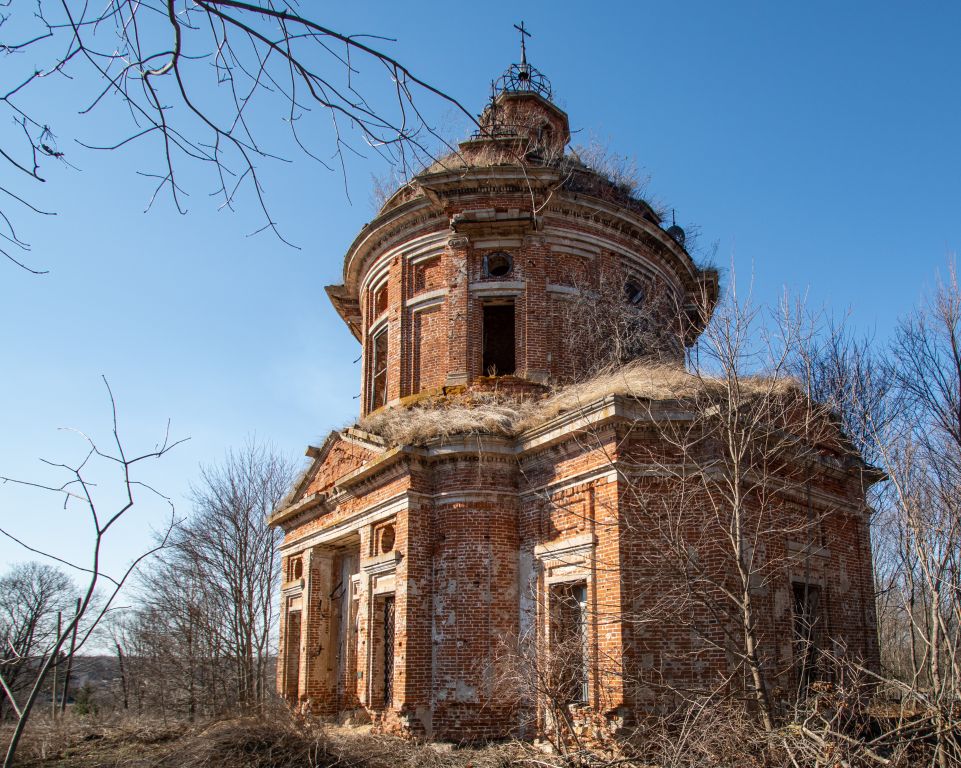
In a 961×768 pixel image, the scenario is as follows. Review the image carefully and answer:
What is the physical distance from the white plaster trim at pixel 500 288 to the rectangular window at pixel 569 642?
6504 millimetres

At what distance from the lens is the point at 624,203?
697 inches

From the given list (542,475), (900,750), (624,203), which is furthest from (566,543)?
(624,203)

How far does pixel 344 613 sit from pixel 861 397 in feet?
36.4

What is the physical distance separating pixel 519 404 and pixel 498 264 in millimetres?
3501

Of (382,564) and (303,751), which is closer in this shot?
(303,751)

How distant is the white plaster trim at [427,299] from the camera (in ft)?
54.1

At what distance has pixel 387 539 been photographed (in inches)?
545

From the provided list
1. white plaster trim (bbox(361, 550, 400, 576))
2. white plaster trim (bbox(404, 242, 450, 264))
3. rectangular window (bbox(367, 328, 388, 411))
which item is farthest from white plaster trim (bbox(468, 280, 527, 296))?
white plaster trim (bbox(361, 550, 400, 576))

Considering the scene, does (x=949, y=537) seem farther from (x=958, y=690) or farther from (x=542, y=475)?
(x=542, y=475)

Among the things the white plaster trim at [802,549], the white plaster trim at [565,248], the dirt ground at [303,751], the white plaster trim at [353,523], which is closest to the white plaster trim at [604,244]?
the white plaster trim at [565,248]

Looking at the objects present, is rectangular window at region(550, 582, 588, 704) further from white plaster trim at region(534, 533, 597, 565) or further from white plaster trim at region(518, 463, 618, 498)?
white plaster trim at region(518, 463, 618, 498)

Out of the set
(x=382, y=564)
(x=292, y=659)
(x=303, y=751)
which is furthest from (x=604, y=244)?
(x=292, y=659)

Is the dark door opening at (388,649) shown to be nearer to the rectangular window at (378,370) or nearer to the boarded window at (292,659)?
the boarded window at (292,659)

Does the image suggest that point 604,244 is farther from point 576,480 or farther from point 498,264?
point 576,480
